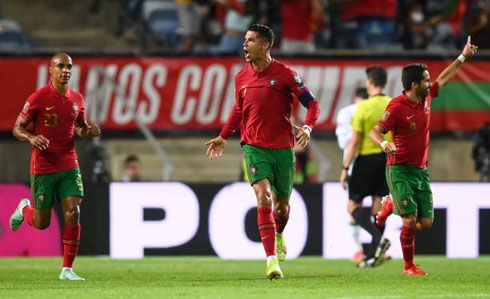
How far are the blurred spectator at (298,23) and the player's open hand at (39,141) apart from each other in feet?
25.1

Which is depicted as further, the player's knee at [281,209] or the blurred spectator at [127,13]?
the blurred spectator at [127,13]

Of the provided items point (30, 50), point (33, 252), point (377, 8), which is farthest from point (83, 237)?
point (377, 8)

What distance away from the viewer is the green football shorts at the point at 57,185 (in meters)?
10.8

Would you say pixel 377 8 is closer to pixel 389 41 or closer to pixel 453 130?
pixel 389 41

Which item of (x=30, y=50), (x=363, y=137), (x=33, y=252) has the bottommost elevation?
(x=33, y=252)

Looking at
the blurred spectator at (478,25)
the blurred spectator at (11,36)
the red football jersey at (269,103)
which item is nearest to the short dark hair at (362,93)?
the red football jersey at (269,103)

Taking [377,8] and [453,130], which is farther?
[377,8]

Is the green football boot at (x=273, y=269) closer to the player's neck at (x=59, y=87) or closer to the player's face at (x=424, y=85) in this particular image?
the player's face at (x=424, y=85)

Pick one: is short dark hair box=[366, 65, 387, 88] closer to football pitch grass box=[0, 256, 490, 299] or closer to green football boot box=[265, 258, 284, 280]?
football pitch grass box=[0, 256, 490, 299]

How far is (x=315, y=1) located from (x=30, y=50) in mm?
4463

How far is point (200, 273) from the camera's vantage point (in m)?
11.8

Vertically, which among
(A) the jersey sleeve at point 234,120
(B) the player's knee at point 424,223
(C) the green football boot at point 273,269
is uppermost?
(A) the jersey sleeve at point 234,120

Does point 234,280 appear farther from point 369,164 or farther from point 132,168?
point 132,168

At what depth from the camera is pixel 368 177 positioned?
12.8 meters
